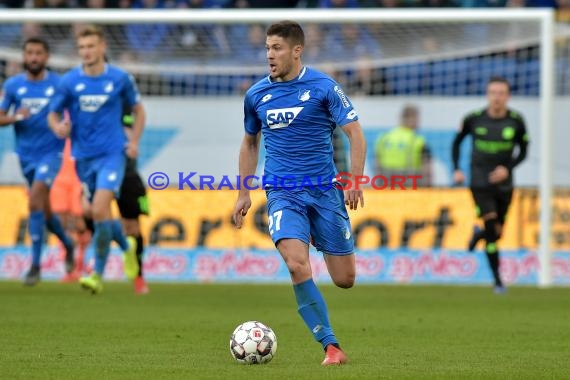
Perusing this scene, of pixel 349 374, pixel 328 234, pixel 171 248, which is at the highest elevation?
pixel 328 234

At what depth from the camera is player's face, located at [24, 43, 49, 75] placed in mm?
14641

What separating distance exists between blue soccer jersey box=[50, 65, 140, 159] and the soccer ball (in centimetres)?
603

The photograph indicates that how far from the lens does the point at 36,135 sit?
1491cm

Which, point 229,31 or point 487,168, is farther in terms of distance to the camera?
point 229,31

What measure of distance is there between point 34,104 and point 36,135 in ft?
1.22

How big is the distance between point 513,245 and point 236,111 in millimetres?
4944

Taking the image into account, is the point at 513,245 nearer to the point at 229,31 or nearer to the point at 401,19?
the point at 401,19

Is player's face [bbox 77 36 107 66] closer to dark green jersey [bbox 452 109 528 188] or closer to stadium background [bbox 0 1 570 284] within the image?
dark green jersey [bbox 452 109 528 188]

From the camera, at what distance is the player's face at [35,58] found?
14.6m

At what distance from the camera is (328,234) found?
806cm

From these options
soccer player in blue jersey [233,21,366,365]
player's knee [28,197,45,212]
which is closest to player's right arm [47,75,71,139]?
player's knee [28,197,45,212]

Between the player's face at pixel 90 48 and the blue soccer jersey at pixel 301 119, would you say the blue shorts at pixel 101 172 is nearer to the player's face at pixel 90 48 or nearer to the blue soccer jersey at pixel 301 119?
the player's face at pixel 90 48

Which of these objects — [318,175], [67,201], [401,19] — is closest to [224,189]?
[67,201]

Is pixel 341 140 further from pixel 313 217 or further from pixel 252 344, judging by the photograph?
pixel 252 344
